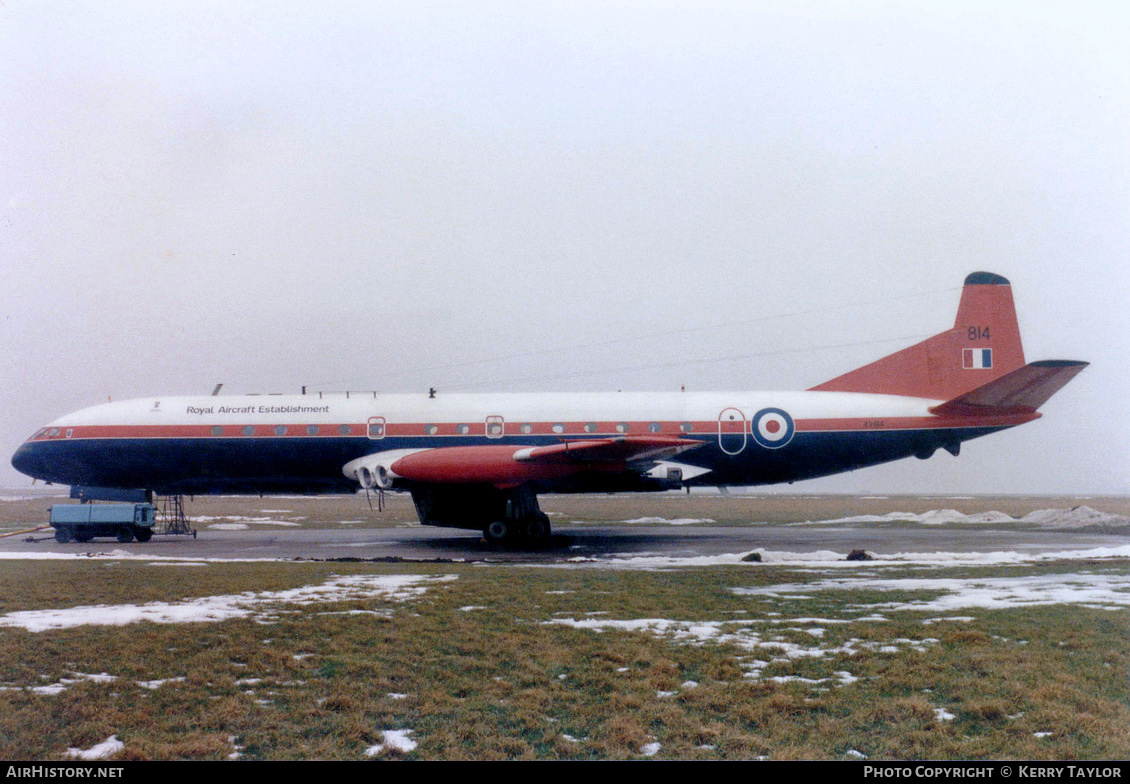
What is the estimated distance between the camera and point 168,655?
6832 millimetres

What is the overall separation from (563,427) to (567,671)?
1366cm

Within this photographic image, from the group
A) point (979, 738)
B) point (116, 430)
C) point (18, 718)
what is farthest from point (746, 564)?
point (116, 430)

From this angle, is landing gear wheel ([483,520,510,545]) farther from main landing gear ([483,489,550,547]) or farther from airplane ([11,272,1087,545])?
airplane ([11,272,1087,545])

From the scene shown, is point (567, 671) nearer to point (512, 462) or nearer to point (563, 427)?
point (512, 462)

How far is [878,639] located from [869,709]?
7.19ft

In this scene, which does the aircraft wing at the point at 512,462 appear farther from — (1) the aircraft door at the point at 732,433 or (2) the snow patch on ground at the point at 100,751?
(2) the snow patch on ground at the point at 100,751

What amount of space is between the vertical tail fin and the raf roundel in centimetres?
189

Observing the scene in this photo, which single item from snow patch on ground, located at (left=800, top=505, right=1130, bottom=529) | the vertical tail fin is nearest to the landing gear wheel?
the vertical tail fin

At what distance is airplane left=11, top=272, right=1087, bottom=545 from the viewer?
19.8m

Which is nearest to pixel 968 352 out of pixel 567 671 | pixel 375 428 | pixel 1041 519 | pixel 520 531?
pixel 1041 519

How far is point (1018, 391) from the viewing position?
18688 millimetres

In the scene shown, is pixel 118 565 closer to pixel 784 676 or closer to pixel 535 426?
pixel 535 426

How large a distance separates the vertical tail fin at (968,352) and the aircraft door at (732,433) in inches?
109

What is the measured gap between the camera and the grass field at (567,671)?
16.0 ft
